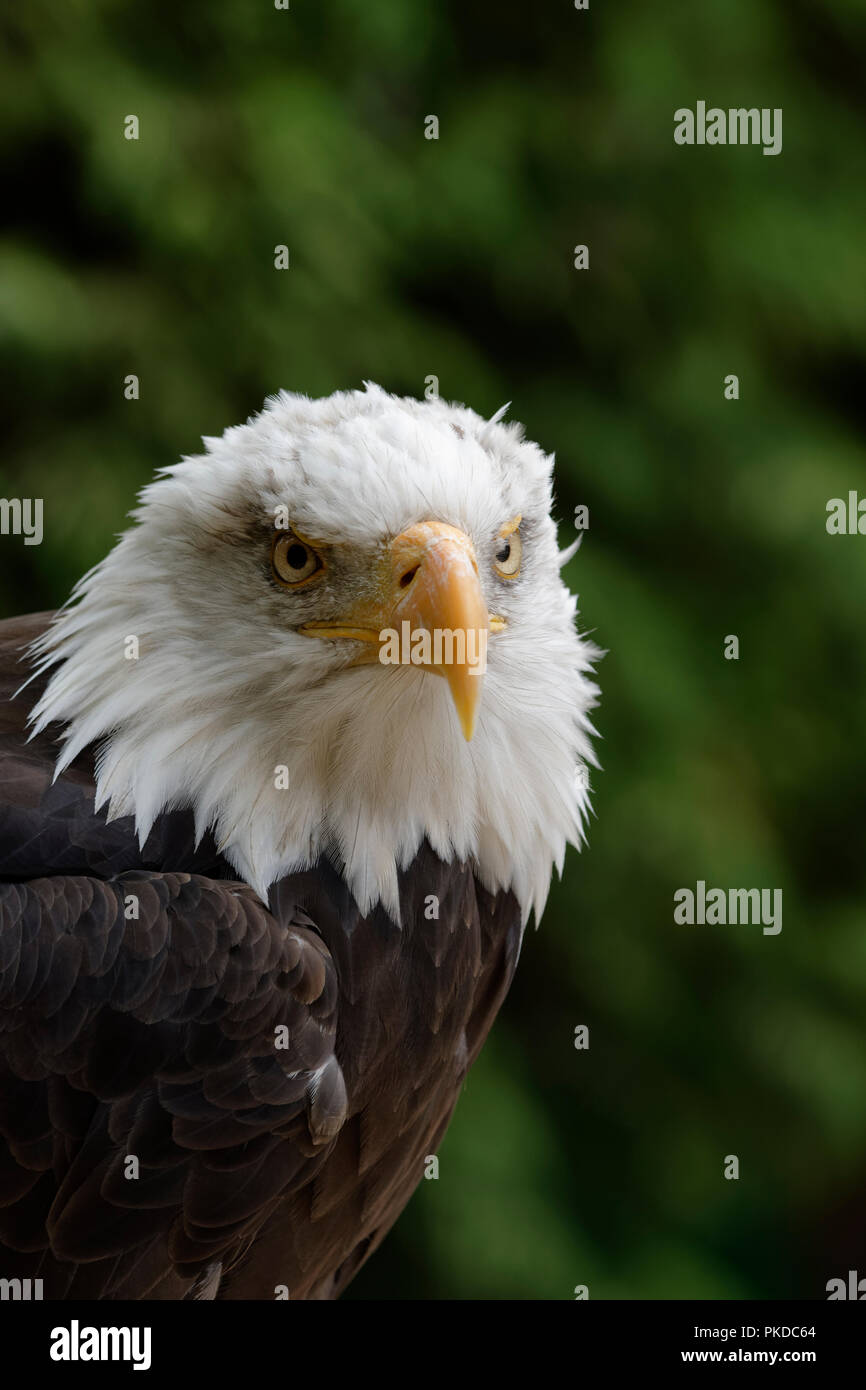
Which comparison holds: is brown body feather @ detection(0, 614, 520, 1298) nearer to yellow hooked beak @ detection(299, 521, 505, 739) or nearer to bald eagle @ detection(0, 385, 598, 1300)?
bald eagle @ detection(0, 385, 598, 1300)

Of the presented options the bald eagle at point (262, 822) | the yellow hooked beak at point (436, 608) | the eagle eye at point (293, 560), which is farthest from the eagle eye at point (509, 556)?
the eagle eye at point (293, 560)

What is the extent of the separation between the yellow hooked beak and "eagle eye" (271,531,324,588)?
0.24ft

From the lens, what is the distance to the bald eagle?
1684 millimetres

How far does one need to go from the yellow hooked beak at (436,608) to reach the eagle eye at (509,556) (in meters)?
0.11

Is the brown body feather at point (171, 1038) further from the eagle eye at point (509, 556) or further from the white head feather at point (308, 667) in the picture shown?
the eagle eye at point (509, 556)

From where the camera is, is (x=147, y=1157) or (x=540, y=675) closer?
(x=147, y=1157)

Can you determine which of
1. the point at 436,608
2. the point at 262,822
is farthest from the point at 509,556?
the point at 262,822

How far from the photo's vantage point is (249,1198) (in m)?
1.76

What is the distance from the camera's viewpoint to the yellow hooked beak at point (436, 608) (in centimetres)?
158

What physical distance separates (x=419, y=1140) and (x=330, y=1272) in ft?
0.87

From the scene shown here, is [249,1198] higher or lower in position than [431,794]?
lower

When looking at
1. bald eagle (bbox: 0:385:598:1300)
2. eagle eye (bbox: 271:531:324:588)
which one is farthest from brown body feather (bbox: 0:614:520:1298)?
eagle eye (bbox: 271:531:324:588)
